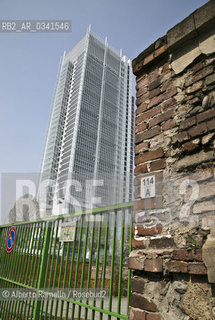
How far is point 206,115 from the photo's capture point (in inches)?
62.9

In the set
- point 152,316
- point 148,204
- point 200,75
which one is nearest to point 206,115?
point 200,75

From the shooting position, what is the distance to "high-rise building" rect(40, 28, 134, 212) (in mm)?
70000

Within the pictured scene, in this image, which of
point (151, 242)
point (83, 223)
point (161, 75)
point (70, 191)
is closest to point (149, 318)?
point (151, 242)

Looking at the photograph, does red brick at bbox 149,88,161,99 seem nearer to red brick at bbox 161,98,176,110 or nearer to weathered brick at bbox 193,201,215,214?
red brick at bbox 161,98,176,110

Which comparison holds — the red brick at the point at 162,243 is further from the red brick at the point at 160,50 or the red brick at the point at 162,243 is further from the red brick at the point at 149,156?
the red brick at the point at 160,50

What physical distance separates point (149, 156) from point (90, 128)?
250ft

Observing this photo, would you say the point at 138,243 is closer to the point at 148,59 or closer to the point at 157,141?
the point at 157,141

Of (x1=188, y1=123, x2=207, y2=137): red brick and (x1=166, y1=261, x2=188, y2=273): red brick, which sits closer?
(x1=166, y1=261, x2=188, y2=273): red brick

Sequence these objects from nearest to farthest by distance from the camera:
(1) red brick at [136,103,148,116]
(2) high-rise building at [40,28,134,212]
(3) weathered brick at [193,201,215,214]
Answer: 1. (3) weathered brick at [193,201,215,214]
2. (1) red brick at [136,103,148,116]
3. (2) high-rise building at [40,28,134,212]

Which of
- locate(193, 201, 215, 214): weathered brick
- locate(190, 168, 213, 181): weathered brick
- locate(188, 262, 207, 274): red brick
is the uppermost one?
locate(190, 168, 213, 181): weathered brick

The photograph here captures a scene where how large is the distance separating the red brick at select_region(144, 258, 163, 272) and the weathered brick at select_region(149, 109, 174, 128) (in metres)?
1.09

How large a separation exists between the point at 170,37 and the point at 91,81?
86.2 m

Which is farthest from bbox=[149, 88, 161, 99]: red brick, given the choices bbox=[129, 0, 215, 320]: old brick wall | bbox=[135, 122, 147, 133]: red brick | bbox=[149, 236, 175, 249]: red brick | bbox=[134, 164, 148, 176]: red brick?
bbox=[149, 236, 175, 249]: red brick

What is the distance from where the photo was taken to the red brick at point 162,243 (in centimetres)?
155
